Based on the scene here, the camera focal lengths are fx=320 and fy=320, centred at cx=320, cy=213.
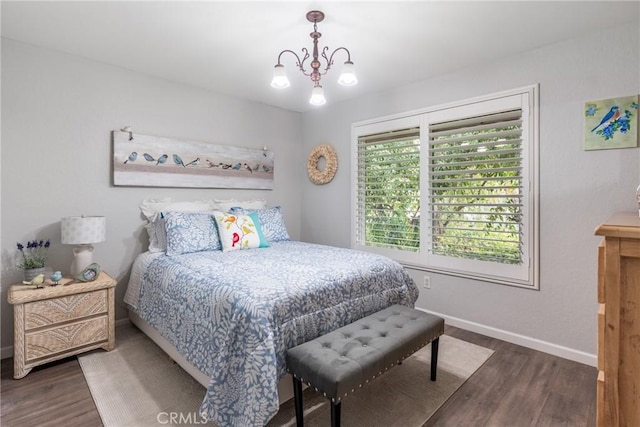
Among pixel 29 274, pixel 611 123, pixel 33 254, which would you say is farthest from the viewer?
pixel 33 254

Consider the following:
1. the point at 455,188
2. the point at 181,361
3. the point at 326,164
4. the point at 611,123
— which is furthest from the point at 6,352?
the point at 611,123

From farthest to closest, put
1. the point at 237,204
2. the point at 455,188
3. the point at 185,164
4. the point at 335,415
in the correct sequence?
the point at 237,204
the point at 185,164
the point at 455,188
the point at 335,415

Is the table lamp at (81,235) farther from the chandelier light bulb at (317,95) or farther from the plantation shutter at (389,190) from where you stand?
the plantation shutter at (389,190)

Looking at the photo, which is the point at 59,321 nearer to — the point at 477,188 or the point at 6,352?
the point at 6,352

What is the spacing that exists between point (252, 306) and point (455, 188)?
7.23 ft

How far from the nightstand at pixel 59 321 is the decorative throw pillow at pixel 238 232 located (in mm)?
930

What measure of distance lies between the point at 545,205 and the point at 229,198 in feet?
10.1

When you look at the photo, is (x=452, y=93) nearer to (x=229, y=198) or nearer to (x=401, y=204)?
(x=401, y=204)

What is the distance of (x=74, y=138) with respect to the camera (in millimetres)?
2711

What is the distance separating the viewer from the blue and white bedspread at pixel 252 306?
1.55 meters

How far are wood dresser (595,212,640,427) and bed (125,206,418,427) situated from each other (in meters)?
1.25

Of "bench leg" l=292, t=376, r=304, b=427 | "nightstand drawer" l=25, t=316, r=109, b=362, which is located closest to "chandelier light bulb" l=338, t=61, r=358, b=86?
"bench leg" l=292, t=376, r=304, b=427

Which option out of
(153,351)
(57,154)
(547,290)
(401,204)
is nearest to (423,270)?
(401,204)

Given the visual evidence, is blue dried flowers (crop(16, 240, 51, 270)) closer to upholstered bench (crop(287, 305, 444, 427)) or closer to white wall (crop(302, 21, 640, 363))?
upholstered bench (crop(287, 305, 444, 427))
